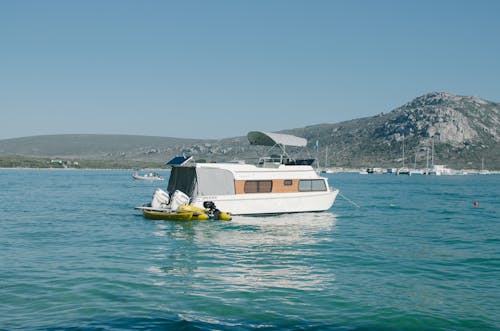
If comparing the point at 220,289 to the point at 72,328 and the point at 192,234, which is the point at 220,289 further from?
the point at 192,234

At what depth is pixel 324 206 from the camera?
40.4 metres

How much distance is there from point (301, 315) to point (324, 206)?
2661 cm

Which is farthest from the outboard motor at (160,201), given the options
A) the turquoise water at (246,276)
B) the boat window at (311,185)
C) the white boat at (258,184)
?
the boat window at (311,185)

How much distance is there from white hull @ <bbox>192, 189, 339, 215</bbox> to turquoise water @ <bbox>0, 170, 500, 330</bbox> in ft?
7.62

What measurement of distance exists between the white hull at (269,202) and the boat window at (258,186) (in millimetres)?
321

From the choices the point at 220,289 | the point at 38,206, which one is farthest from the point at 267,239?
the point at 38,206

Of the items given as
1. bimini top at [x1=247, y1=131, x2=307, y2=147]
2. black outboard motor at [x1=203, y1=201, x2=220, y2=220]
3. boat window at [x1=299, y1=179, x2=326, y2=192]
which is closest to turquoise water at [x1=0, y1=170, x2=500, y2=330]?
black outboard motor at [x1=203, y1=201, x2=220, y2=220]

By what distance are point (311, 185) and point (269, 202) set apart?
404 centimetres

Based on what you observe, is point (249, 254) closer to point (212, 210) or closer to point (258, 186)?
point (212, 210)

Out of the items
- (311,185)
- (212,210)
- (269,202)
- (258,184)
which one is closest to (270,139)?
(258,184)

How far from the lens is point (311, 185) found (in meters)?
39.6

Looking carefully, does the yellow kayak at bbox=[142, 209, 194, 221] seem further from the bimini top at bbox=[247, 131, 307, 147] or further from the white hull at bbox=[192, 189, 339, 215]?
the bimini top at bbox=[247, 131, 307, 147]

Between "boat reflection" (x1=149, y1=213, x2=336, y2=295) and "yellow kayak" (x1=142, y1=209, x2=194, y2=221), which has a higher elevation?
"yellow kayak" (x1=142, y1=209, x2=194, y2=221)

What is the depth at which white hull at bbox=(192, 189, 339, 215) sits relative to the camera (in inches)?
1412
